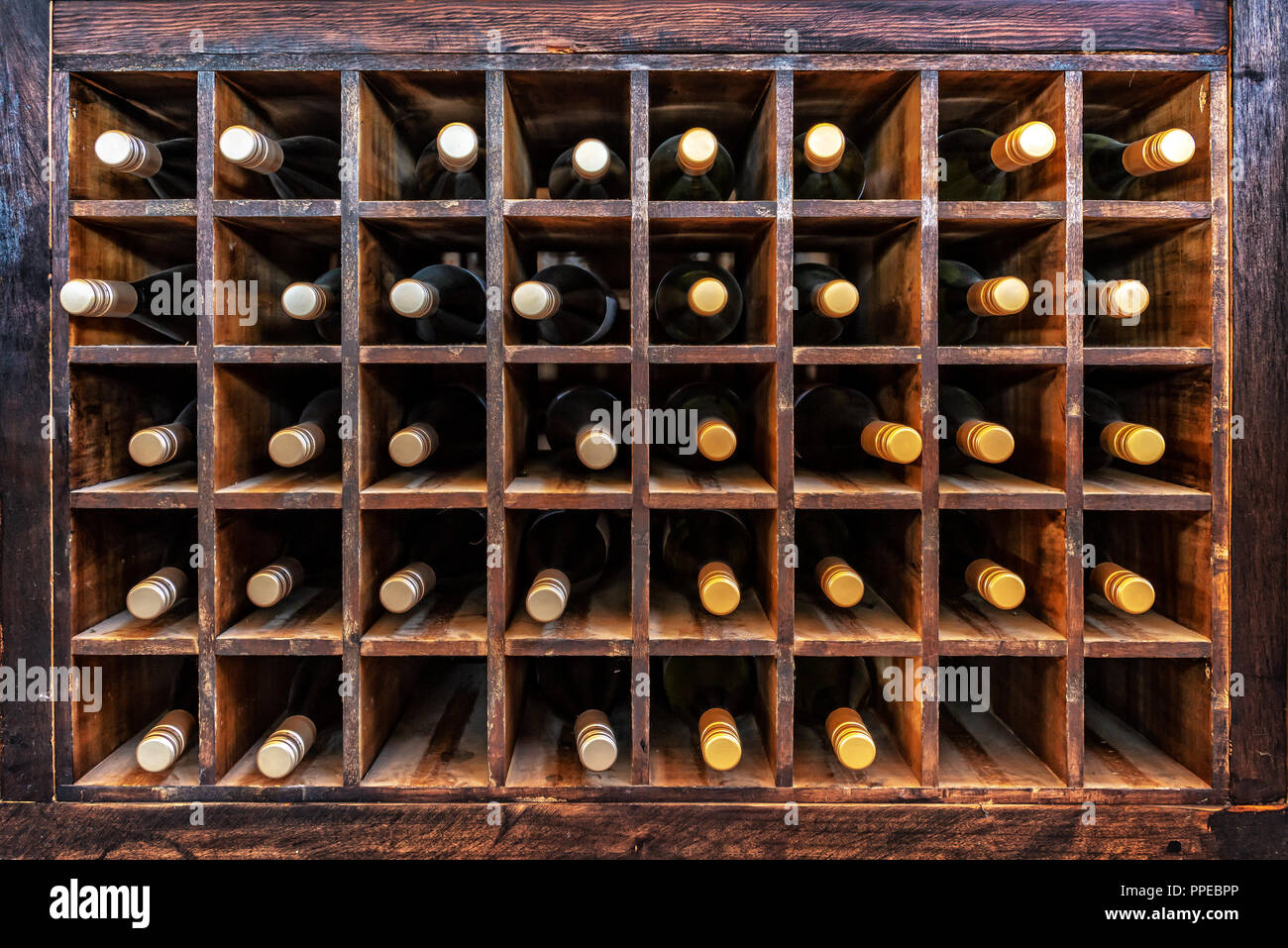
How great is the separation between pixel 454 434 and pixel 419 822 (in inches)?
18.5

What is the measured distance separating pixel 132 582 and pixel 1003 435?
1.00 m

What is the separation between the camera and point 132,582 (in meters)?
0.82

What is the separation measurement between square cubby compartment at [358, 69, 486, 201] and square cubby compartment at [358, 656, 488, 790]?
21.5 inches

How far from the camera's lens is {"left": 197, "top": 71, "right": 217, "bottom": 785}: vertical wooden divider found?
706mm

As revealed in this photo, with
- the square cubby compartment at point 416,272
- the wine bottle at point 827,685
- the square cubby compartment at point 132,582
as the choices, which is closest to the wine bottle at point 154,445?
the square cubby compartment at point 132,582

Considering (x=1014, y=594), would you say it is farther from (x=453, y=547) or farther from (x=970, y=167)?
(x=453, y=547)

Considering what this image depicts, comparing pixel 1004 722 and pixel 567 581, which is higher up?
pixel 567 581

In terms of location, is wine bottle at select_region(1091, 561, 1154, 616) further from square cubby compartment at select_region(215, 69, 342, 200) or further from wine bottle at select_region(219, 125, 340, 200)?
wine bottle at select_region(219, 125, 340, 200)

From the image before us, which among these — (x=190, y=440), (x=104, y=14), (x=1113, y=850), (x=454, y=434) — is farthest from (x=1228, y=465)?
(x=104, y=14)

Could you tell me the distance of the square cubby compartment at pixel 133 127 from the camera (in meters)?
0.74

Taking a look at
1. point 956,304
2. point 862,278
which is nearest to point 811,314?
point 862,278

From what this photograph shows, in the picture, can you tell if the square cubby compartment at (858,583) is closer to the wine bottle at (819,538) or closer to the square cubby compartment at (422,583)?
the wine bottle at (819,538)

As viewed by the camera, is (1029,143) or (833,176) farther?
(833,176)
